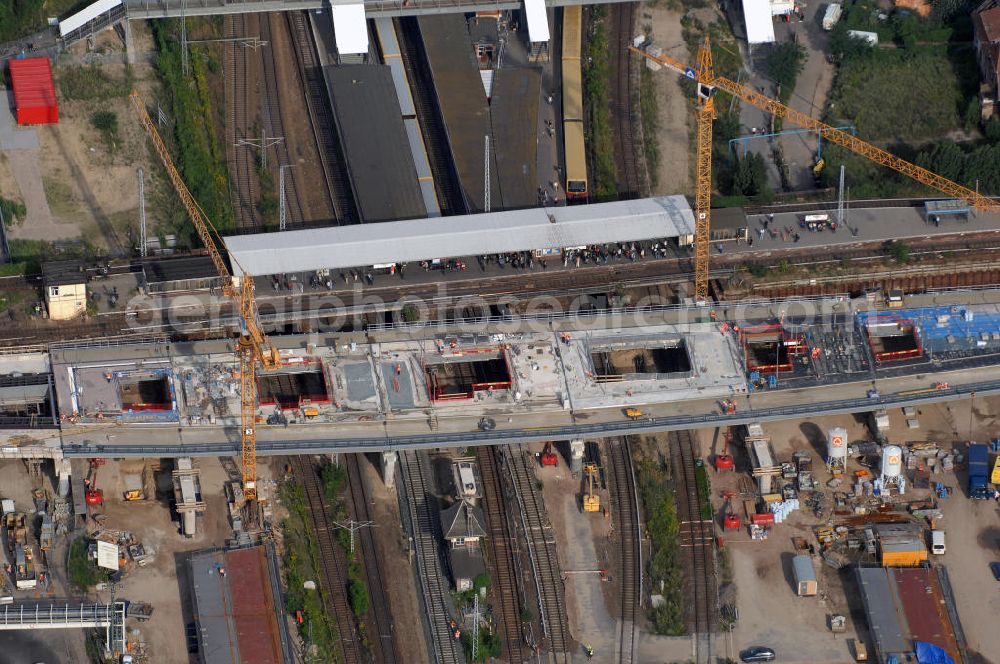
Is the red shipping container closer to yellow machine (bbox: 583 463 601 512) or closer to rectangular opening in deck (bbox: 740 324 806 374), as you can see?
yellow machine (bbox: 583 463 601 512)

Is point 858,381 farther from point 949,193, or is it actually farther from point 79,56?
point 79,56

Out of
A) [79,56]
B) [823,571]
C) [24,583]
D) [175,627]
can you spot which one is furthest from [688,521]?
[79,56]

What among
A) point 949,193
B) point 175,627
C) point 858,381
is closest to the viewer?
point 175,627

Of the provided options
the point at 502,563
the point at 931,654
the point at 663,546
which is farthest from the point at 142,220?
the point at 931,654

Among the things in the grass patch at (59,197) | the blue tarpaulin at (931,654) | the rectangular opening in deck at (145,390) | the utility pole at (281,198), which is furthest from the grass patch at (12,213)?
the blue tarpaulin at (931,654)

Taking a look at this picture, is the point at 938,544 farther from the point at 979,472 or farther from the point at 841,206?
the point at 841,206
